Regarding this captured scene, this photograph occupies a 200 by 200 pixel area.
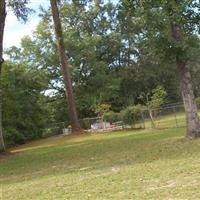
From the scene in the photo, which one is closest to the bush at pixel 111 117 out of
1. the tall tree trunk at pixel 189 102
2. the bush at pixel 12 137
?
the bush at pixel 12 137

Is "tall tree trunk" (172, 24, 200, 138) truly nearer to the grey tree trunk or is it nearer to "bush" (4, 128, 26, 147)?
the grey tree trunk

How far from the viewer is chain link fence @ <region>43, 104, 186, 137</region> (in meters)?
33.9

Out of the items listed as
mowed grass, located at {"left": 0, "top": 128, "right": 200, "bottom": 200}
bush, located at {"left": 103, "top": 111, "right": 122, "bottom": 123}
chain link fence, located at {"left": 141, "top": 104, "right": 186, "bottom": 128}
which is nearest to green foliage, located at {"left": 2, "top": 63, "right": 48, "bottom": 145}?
bush, located at {"left": 103, "top": 111, "right": 122, "bottom": 123}

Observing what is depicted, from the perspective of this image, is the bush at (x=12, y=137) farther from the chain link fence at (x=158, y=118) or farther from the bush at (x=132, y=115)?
the chain link fence at (x=158, y=118)

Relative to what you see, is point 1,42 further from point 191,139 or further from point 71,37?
point 71,37

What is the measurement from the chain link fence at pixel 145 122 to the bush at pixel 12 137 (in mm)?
5227

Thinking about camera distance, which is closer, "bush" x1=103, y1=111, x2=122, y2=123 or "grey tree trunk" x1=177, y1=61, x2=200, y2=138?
"grey tree trunk" x1=177, y1=61, x2=200, y2=138

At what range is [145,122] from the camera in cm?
3569

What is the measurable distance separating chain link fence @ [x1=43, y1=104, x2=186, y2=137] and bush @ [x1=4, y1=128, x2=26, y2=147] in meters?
5.23

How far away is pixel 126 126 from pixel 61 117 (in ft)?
63.3

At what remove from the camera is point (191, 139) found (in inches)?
724

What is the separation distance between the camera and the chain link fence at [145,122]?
33875mm

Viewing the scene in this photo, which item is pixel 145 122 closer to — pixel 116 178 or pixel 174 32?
pixel 174 32

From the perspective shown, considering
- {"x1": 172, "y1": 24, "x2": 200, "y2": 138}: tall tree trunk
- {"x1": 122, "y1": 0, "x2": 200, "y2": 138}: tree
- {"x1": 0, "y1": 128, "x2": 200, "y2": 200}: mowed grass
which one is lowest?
{"x1": 0, "y1": 128, "x2": 200, "y2": 200}: mowed grass
